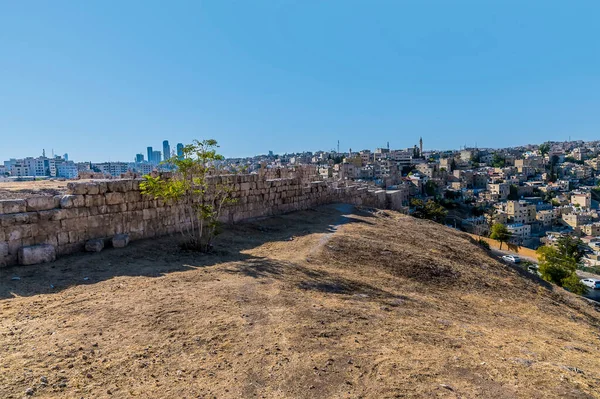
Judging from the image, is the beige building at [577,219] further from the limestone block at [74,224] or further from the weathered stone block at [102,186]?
the limestone block at [74,224]

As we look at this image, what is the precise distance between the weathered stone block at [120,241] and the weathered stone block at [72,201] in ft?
3.30

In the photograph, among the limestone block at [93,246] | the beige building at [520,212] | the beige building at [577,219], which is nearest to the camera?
the limestone block at [93,246]

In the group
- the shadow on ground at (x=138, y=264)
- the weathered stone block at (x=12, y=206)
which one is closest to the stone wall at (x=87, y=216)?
the weathered stone block at (x=12, y=206)

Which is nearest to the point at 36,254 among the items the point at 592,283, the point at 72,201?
the point at 72,201

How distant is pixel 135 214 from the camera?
32.3 ft

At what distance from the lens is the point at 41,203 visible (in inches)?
324

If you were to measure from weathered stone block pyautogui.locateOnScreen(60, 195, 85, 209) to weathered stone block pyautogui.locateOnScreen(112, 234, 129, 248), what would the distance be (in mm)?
1006

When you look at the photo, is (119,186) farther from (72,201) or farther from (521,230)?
(521,230)

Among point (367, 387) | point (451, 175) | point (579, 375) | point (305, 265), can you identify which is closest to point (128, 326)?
point (367, 387)

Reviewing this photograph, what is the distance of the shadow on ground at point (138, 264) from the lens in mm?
6672

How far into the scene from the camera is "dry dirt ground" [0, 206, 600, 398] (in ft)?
12.4

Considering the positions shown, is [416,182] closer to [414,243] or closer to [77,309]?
[414,243]

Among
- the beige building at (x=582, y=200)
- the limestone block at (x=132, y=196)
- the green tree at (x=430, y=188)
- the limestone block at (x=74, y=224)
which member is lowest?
the beige building at (x=582, y=200)

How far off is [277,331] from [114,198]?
6349 millimetres
